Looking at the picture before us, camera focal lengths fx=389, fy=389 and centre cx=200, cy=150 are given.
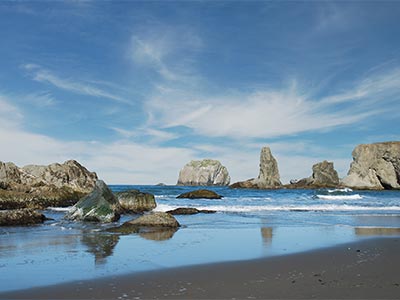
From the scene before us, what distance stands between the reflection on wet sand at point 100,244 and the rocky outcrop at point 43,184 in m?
10.8

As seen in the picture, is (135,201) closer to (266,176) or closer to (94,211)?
(94,211)

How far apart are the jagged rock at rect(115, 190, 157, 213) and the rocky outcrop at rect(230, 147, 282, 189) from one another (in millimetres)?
83207

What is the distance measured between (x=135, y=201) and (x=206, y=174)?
166103 millimetres

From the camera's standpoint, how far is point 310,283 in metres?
6.48

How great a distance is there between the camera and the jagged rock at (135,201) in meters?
23.0

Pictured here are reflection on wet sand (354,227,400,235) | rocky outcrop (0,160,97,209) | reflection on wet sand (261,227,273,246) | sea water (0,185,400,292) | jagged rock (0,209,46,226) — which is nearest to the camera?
sea water (0,185,400,292)

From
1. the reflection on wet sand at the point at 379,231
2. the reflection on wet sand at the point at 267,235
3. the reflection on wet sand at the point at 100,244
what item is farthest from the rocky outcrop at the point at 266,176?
the reflection on wet sand at the point at 100,244

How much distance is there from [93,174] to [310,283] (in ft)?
90.9

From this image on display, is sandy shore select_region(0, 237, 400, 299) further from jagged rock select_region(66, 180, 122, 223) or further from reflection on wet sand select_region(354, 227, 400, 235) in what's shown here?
Result: jagged rock select_region(66, 180, 122, 223)

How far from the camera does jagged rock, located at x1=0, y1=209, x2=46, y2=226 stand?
1470 centimetres

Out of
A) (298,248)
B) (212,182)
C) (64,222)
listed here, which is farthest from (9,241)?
(212,182)

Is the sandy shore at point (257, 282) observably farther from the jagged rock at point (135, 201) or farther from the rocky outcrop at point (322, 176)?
the rocky outcrop at point (322, 176)

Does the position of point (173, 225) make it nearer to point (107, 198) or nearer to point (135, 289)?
point (107, 198)

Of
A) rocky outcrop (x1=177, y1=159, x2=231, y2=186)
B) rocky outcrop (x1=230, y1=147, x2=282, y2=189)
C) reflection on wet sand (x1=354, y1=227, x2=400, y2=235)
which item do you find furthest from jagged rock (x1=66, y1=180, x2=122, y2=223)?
rocky outcrop (x1=177, y1=159, x2=231, y2=186)
